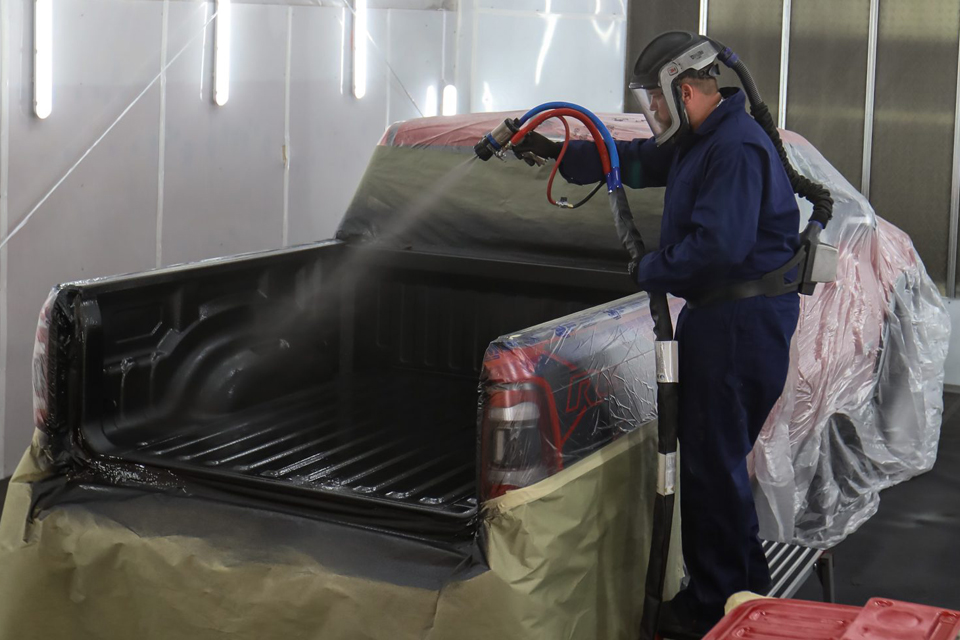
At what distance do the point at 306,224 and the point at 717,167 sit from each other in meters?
4.35

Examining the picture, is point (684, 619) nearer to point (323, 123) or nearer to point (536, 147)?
point (536, 147)

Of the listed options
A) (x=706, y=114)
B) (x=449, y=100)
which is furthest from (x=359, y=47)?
(x=706, y=114)

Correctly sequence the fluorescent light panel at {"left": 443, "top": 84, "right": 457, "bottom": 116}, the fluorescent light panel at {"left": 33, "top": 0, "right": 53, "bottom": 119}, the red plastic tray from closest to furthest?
1. the red plastic tray
2. the fluorescent light panel at {"left": 33, "top": 0, "right": 53, "bottom": 119}
3. the fluorescent light panel at {"left": 443, "top": 84, "right": 457, "bottom": 116}

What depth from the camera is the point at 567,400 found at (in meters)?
2.48

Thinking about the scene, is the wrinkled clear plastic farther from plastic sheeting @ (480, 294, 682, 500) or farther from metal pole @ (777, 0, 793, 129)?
metal pole @ (777, 0, 793, 129)

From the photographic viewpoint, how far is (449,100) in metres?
8.27

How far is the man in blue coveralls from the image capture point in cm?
274

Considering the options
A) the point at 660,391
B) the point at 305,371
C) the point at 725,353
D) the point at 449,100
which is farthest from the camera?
the point at 449,100

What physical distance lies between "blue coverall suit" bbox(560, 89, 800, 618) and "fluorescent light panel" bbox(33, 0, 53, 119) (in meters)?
3.02

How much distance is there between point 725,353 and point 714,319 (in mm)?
93

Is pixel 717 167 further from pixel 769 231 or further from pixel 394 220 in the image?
pixel 394 220

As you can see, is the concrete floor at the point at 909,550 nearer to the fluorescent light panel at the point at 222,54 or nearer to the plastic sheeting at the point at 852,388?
the plastic sheeting at the point at 852,388

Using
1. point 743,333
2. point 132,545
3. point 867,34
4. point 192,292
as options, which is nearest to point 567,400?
point 743,333

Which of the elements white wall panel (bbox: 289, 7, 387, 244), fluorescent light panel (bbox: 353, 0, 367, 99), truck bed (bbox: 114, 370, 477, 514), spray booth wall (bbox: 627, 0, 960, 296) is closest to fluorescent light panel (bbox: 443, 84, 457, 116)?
white wall panel (bbox: 289, 7, 387, 244)
